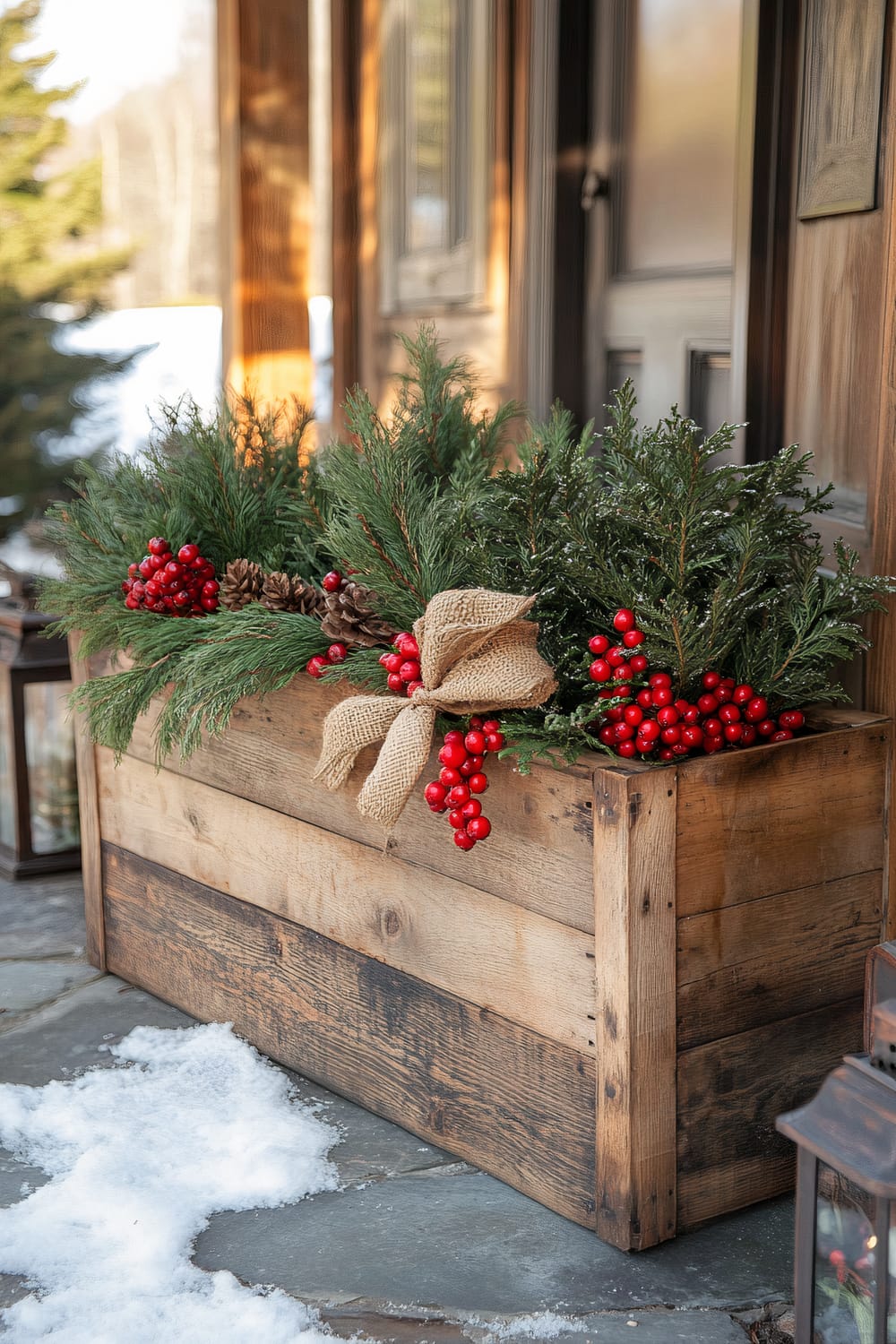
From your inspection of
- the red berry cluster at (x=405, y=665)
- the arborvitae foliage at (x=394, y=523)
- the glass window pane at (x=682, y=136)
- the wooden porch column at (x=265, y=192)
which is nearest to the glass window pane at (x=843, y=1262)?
the red berry cluster at (x=405, y=665)

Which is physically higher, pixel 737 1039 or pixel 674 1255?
pixel 737 1039

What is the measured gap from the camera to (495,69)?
265cm

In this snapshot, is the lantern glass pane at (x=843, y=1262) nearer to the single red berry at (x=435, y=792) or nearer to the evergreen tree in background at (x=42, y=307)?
the single red berry at (x=435, y=792)

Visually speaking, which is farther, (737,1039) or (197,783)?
(197,783)

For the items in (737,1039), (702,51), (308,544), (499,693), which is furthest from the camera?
(702,51)

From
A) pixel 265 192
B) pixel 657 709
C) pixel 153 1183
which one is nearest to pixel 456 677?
pixel 657 709

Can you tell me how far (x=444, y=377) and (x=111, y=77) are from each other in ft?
24.2

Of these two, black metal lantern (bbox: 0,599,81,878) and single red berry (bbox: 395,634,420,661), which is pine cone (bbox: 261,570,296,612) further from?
black metal lantern (bbox: 0,599,81,878)

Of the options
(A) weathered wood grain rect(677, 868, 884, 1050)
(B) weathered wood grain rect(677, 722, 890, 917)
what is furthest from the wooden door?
(A) weathered wood grain rect(677, 868, 884, 1050)

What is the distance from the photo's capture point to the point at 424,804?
1.63 meters

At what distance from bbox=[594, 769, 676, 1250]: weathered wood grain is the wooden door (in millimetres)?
1077

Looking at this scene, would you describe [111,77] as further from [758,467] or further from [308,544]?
[758,467]

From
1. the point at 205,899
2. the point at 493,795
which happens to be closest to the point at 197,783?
the point at 205,899

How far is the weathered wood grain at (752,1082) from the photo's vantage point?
4.83ft
